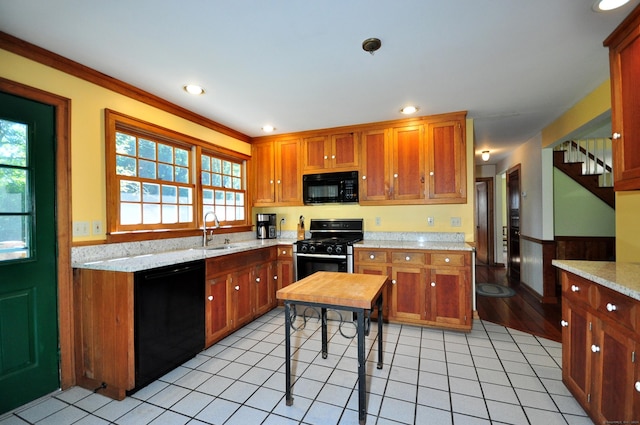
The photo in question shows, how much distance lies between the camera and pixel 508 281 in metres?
4.95

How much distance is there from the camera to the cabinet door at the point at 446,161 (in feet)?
10.5

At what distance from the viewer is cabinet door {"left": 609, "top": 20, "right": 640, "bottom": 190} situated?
162cm

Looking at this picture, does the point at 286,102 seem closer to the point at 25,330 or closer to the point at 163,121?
the point at 163,121

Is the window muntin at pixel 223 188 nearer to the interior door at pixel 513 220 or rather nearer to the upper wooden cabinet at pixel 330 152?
the upper wooden cabinet at pixel 330 152

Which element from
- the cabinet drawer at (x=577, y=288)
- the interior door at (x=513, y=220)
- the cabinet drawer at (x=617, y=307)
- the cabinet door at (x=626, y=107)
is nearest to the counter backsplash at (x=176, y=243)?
the cabinet drawer at (x=577, y=288)

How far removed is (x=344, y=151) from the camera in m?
3.70

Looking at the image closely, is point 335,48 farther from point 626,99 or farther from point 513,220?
point 513,220

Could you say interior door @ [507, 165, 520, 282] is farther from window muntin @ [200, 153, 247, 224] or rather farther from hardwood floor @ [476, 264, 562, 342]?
window muntin @ [200, 153, 247, 224]

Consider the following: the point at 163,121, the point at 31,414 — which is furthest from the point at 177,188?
the point at 31,414

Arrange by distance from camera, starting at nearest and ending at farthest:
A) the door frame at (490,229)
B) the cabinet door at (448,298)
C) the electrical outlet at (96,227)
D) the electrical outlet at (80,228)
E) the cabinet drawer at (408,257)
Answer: the electrical outlet at (80,228)
the electrical outlet at (96,227)
the cabinet door at (448,298)
the cabinet drawer at (408,257)
the door frame at (490,229)

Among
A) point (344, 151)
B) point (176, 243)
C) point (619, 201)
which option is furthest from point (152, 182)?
point (619, 201)

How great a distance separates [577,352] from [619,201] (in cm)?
149

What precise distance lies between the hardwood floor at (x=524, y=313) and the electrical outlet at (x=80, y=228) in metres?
4.01

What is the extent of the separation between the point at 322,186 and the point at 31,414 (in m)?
3.19
